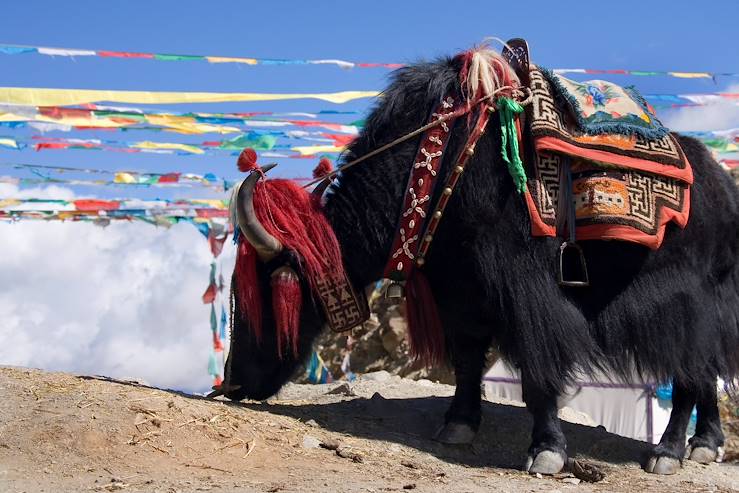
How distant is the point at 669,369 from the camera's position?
13.0 feet

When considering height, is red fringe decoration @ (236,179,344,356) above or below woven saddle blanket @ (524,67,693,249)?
below

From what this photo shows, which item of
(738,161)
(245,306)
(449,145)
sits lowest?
(245,306)

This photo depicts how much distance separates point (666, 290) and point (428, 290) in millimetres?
1005

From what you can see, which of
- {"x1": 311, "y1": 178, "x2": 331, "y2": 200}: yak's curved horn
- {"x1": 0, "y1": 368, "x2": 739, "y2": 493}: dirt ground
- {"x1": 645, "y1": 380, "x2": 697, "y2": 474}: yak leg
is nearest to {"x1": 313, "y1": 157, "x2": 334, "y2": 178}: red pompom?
{"x1": 311, "y1": 178, "x2": 331, "y2": 200}: yak's curved horn

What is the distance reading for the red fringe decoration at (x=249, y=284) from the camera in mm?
3957

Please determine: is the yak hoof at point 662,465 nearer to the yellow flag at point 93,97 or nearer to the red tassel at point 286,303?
the red tassel at point 286,303

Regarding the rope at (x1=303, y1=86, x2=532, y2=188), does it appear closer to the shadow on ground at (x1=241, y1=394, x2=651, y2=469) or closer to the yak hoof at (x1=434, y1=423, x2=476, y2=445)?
the shadow on ground at (x1=241, y1=394, x2=651, y2=469)

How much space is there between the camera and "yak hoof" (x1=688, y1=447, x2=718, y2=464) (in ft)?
14.1

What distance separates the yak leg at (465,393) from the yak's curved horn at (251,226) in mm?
967

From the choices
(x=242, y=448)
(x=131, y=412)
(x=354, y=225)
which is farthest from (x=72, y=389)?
(x=354, y=225)

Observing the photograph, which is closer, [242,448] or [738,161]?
[242,448]

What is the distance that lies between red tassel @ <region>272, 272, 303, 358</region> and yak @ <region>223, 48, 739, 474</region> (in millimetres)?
20

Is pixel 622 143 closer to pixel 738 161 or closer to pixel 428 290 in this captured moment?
pixel 428 290

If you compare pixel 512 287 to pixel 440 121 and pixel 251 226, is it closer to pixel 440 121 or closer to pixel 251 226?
pixel 440 121
